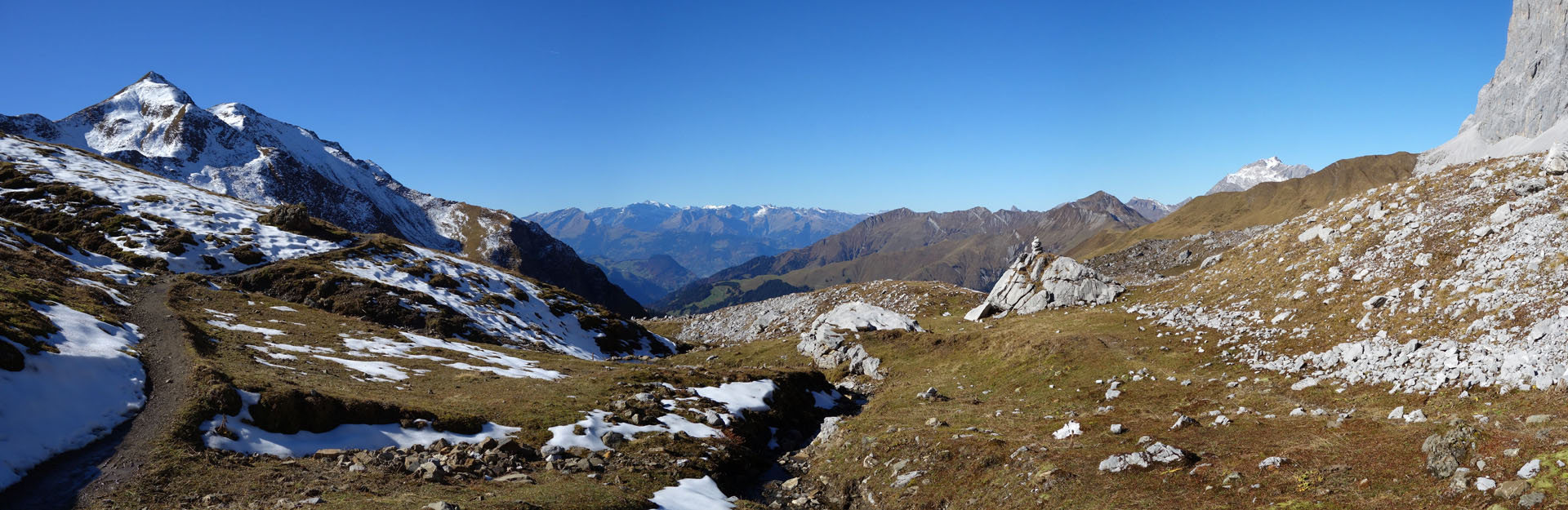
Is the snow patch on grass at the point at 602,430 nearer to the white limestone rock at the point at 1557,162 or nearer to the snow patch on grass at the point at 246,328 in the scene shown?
the snow patch on grass at the point at 246,328

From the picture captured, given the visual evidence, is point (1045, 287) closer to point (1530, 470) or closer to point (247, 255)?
point (1530, 470)

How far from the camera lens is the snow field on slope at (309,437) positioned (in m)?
21.7

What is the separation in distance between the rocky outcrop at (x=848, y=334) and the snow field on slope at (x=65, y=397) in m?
45.6

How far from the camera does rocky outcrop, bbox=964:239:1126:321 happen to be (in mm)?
62281

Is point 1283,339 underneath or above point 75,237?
underneath

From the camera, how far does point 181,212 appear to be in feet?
252

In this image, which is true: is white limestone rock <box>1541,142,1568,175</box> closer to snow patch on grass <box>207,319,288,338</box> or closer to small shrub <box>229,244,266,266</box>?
snow patch on grass <box>207,319,288,338</box>

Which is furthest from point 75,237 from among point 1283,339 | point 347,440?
point 1283,339

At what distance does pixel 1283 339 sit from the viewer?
104 feet

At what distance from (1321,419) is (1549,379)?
18.8ft

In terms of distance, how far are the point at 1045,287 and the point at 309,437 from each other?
62.3 metres

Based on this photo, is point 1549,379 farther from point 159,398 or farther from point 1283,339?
point 159,398

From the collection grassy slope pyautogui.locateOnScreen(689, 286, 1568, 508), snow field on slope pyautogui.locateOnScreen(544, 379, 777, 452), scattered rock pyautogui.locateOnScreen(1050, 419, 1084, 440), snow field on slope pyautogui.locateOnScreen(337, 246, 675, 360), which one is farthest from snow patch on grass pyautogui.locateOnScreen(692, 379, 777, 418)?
snow field on slope pyautogui.locateOnScreen(337, 246, 675, 360)

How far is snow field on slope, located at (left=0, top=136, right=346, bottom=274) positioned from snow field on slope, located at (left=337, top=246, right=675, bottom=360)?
898 centimetres
